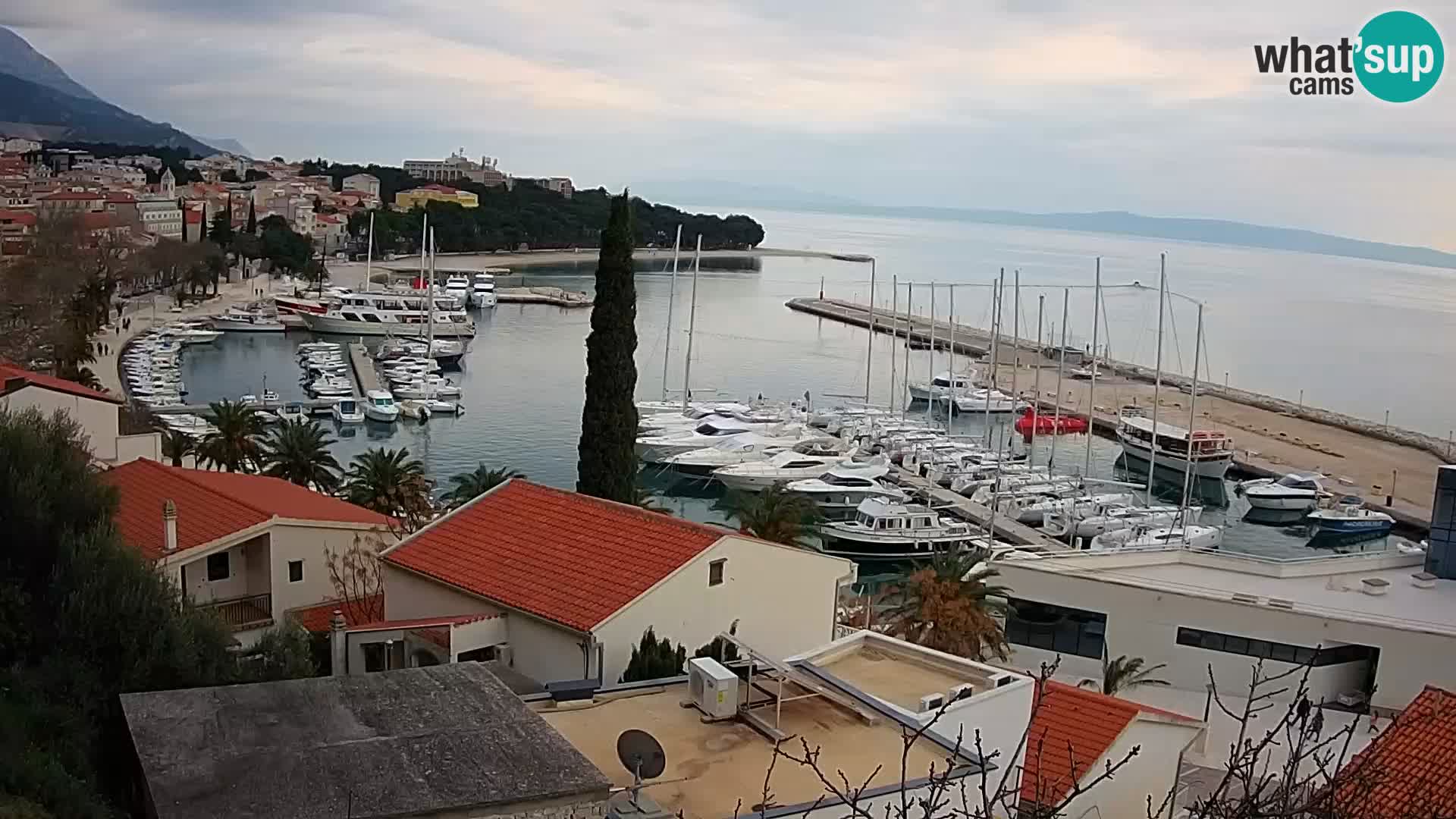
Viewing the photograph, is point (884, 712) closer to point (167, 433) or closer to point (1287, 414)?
point (167, 433)

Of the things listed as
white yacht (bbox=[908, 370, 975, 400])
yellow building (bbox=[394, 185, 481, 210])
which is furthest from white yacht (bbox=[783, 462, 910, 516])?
yellow building (bbox=[394, 185, 481, 210])

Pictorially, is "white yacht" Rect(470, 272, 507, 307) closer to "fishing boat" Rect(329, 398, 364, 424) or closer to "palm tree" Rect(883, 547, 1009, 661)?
"fishing boat" Rect(329, 398, 364, 424)

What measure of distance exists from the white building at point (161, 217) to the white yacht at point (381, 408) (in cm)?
5719

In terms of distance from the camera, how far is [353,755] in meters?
5.42

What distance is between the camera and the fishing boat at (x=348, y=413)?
121 ft

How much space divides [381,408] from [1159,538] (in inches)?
934

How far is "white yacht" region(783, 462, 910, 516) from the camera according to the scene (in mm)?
28938

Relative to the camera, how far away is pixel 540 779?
207 inches

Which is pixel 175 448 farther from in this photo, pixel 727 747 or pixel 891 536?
pixel 727 747

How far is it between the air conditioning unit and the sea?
10.2 meters

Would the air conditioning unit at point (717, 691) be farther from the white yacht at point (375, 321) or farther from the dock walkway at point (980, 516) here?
the white yacht at point (375, 321)

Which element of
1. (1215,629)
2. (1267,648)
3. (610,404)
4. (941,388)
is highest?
(610,404)

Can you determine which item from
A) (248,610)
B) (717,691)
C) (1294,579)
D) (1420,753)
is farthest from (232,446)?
(1420,753)

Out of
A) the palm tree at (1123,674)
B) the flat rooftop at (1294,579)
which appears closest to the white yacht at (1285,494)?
the flat rooftop at (1294,579)
